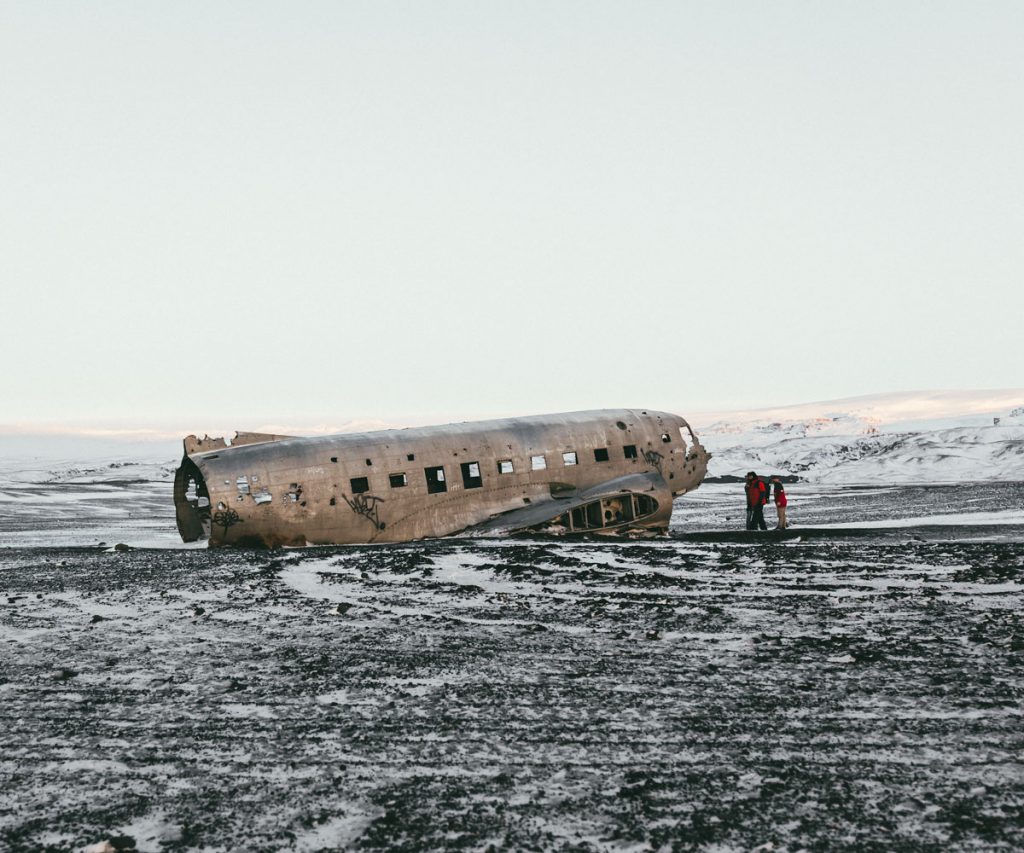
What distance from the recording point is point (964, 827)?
224 inches

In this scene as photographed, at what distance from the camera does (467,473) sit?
26703 mm

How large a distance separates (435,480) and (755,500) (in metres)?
10.5

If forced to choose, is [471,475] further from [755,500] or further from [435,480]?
[755,500]

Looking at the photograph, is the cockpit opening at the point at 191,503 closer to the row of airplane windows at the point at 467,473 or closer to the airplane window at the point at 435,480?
the row of airplane windows at the point at 467,473

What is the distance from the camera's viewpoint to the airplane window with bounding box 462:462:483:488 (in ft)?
87.6

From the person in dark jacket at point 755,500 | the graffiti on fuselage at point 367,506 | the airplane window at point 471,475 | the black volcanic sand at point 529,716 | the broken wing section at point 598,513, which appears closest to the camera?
the black volcanic sand at point 529,716

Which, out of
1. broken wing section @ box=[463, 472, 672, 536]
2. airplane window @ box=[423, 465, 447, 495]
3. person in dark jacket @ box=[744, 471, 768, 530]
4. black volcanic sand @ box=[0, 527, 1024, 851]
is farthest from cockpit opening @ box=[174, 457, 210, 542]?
person in dark jacket @ box=[744, 471, 768, 530]

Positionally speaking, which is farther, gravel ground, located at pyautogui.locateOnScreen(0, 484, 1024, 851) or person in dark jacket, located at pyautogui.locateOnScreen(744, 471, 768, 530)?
person in dark jacket, located at pyautogui.locateOnScreen(744, 471, 768, 530)

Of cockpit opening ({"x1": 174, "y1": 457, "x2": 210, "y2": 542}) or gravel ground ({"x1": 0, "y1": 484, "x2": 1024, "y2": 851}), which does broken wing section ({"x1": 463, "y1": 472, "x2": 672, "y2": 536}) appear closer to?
cockpit opening ({"x1": 174, "y1": 457, "x2": 210, "y2": 542})

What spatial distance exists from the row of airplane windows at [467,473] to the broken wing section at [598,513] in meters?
1.25

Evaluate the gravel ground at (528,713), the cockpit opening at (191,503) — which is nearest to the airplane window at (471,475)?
the cockpit opening at (191,503)

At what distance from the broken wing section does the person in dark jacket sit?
8.80 feet

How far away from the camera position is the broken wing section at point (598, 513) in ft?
84.6

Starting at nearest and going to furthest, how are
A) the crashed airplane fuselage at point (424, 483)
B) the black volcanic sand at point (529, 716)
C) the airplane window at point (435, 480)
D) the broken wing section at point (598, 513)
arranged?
the black volcanic sand at point (529, 716)
the crashed airplane fuselage at point (424, 483)
the broken wing section at point (598, 513)
the airplane window at point (435, 480)
